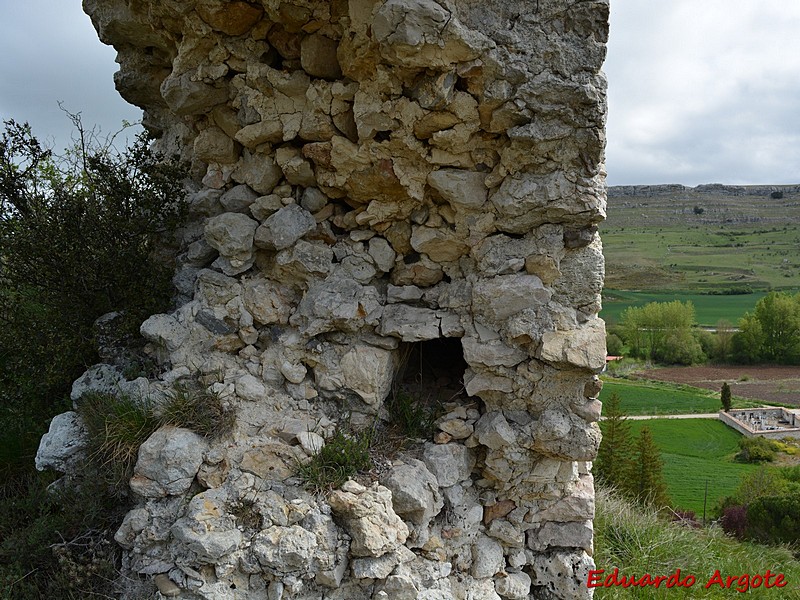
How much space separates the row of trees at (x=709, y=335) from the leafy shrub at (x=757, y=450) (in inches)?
576

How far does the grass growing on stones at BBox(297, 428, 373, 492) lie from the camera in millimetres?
3275

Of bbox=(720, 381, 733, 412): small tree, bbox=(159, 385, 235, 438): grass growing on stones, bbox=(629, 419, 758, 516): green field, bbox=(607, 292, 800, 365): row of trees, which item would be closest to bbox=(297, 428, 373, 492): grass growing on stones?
bbox=(159, 385, 235, 438): grass growing on stones

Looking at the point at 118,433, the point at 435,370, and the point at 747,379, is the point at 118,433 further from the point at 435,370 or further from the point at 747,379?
the point at 747,379

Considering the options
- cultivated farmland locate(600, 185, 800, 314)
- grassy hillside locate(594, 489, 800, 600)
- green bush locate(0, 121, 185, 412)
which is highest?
cultivated farmland locate(600, 185, 800, 314)

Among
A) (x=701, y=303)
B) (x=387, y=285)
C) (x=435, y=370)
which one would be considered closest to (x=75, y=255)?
(x=387, y=285)

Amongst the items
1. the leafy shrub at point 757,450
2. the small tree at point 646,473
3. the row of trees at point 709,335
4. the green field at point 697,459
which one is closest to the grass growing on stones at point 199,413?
the small tree at point 646,473

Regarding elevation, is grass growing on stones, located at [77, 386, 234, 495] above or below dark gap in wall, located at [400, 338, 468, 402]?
below

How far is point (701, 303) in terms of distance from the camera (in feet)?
149

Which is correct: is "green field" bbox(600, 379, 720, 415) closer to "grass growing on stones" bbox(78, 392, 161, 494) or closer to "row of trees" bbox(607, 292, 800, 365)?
"row of trees" bbox(607, 292, 800, 365)

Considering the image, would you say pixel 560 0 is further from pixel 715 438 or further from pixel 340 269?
pixel 715 438

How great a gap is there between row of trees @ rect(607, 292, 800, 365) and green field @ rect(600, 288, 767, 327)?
2235mm

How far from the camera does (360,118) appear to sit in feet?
12.1

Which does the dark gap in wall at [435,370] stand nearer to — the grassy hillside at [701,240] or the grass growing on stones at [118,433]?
the grass growing on stones at [118,433]

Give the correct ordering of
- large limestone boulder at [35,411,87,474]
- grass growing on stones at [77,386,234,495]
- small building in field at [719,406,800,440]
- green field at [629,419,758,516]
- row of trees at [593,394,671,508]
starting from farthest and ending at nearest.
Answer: small building in field at [719,406,800,440], green field at [629,419,758,516], row of trees at [593,394,671,508], large limestone boulder at [35,411,87,474], grass growing on stones at [77,386,234,495]
